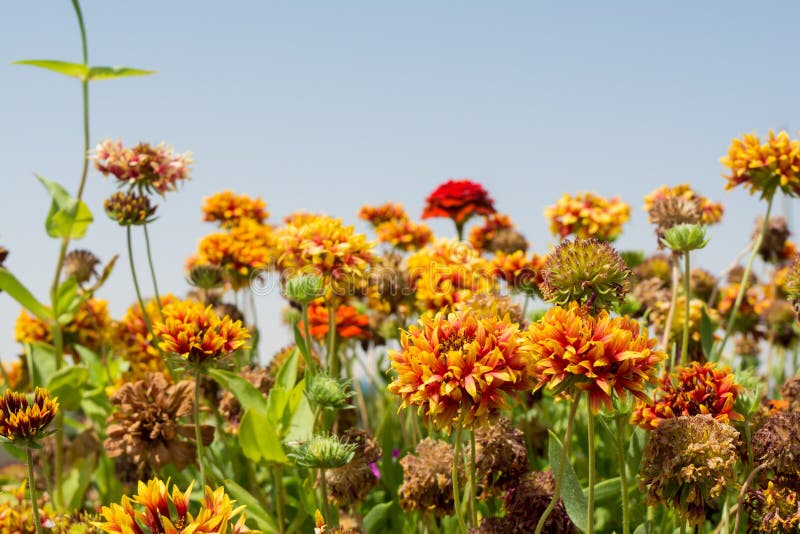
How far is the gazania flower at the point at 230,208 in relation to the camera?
4.54 meters

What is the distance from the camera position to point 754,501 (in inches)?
73.5

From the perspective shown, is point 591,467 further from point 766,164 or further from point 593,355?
point 766,164

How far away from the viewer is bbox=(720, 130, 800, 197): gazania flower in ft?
8.98

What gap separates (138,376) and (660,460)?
1.97m

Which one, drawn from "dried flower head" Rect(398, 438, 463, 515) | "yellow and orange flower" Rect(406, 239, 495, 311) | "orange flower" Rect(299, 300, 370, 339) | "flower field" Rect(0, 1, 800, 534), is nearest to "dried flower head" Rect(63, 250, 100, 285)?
"flower field" Rect(0, 1, 800, 534)

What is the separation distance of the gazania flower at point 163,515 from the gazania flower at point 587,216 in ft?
8.69

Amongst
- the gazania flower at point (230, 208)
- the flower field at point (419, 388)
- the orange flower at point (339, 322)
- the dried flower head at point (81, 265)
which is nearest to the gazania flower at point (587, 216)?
the flower field at point (419, 388)

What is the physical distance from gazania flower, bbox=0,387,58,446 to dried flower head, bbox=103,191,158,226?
101 cm

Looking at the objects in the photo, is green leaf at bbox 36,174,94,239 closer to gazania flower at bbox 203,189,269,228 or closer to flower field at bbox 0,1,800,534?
flower field at bbox 0,1,800,534

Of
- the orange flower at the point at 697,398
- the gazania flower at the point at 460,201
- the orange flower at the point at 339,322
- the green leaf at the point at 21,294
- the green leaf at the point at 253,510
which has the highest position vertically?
the gazania flower at the point at 460,201

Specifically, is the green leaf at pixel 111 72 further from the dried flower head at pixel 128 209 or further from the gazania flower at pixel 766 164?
the gazania flower at pixel 766 164

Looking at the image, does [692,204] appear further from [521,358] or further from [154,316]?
[154,316]

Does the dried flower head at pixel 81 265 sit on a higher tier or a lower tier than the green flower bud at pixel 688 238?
higher

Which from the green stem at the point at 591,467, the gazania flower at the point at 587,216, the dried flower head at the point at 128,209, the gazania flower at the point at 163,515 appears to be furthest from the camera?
the gazania flower at the point at 587,216
